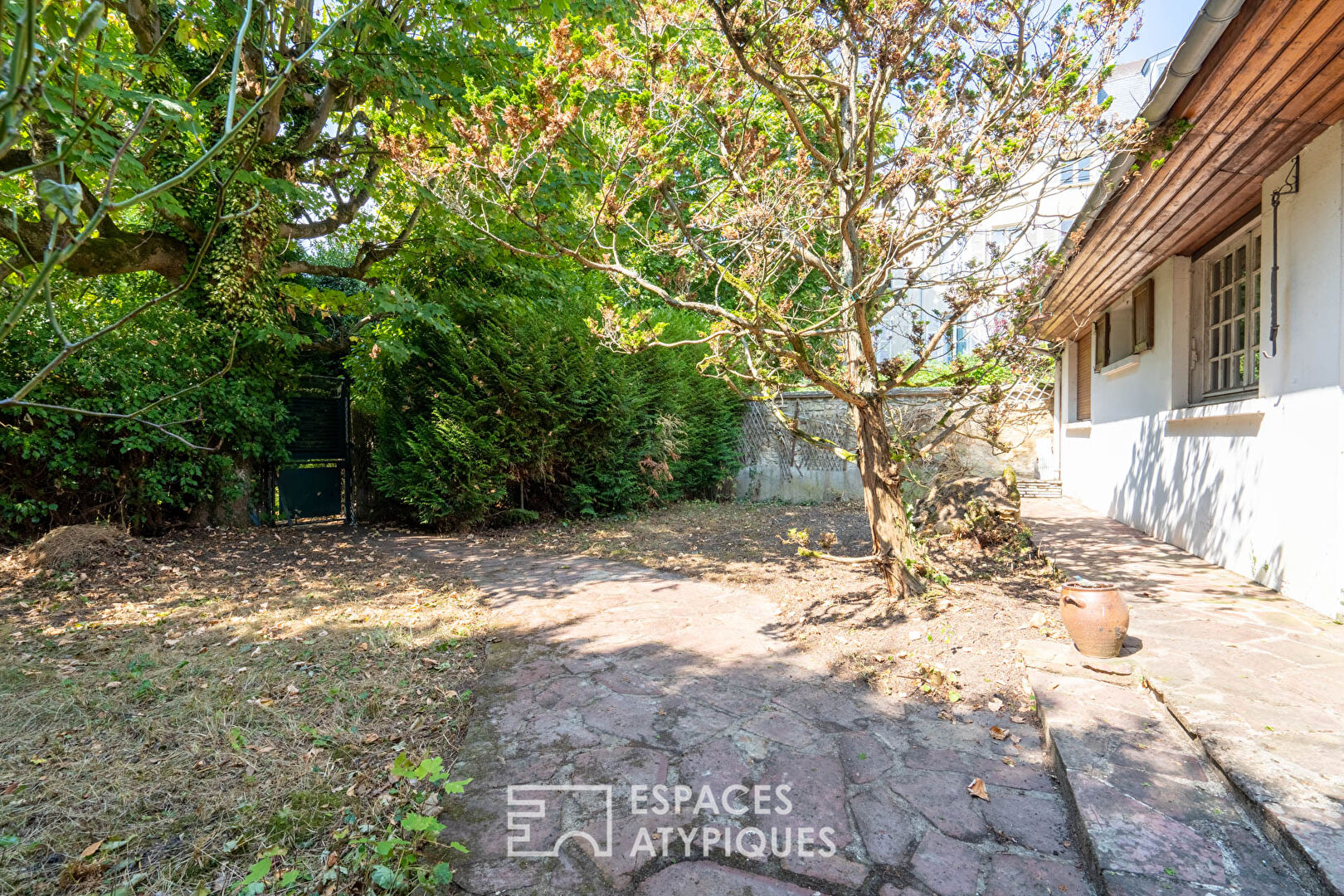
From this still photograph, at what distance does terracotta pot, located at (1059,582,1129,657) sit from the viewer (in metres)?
3.03

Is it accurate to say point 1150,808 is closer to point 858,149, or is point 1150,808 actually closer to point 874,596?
point 874,596

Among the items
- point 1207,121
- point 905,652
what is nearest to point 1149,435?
point 1207,121

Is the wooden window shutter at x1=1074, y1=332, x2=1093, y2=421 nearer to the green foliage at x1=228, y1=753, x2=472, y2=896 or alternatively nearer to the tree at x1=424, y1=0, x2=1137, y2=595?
the tree at x1=424, y1=0, x2=1137, y2=595

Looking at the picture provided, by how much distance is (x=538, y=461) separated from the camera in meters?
7.38

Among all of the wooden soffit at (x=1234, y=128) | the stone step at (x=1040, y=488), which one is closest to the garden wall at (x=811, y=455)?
the stone step at (x=1040, y=488)

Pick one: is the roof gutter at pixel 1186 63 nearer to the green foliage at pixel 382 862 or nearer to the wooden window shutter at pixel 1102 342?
the green foliage at pixel 382 862

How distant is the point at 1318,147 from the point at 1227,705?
3.28m

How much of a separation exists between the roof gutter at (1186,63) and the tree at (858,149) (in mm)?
250

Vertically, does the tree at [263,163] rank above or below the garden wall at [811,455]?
above

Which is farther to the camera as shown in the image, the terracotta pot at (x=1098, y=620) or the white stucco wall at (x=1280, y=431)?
the white stucco wall at (x=1280, y=431)

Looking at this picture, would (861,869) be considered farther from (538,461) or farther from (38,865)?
(538,461)

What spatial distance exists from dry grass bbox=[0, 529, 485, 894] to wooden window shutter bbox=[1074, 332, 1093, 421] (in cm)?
895

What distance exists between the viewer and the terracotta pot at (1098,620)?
3027 millimetres

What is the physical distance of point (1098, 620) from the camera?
9.98 feet
